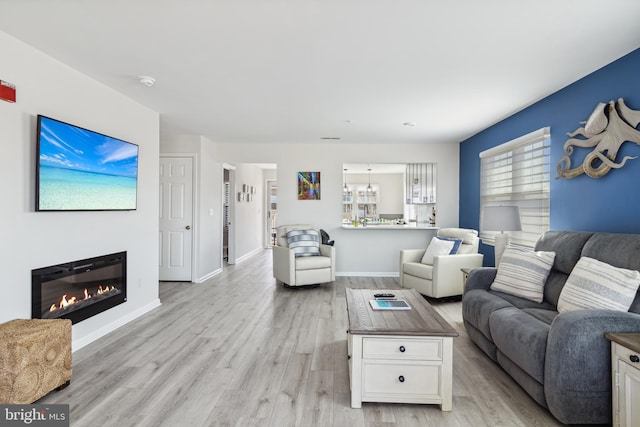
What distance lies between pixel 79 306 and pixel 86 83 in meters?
1.94

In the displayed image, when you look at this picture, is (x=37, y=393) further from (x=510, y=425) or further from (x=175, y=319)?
(x=510, y=425)

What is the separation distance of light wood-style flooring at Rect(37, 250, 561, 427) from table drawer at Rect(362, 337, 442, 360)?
32cm

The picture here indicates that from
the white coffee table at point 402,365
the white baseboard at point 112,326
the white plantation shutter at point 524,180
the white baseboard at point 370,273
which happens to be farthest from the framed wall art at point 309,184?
the white coffee table at point 402,365

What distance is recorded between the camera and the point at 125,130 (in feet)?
11.6

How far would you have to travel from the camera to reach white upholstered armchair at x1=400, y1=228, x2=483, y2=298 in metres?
4.31

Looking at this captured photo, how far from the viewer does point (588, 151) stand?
115 inches

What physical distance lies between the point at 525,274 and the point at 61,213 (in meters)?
3.78

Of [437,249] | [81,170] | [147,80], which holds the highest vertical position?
[147,80]

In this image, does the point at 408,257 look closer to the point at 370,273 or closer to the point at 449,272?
the point at 449,272

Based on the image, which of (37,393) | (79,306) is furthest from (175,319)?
(37,393)

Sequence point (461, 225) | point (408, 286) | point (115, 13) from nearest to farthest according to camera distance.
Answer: point (115, 13)
point (408, 286)
point (461, 225)

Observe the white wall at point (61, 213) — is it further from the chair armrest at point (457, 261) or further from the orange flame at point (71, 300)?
the chair armrest at point (457, 261)

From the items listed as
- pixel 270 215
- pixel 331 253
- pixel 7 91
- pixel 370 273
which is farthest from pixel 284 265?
pixel 270 215

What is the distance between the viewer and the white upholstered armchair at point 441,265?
431 centimetres
